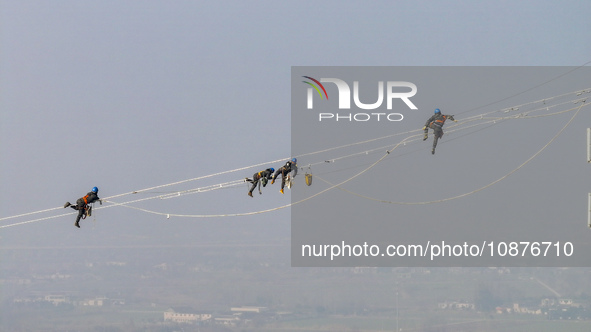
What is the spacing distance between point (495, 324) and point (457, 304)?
7.00 metres

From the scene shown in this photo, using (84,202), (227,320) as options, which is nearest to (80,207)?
(84,202)

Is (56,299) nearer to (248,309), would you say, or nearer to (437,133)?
(248,309)

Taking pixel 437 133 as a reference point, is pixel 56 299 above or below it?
below

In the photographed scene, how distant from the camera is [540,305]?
165 metres

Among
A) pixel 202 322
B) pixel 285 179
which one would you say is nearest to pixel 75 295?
pixel 202 322

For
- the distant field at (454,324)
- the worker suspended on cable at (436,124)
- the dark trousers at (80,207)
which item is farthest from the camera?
the distant field at (454,324)

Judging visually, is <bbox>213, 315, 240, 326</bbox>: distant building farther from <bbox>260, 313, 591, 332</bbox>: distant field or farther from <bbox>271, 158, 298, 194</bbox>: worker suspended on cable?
<bbox>271, 158, 298, 194</bbox>: worker suspended on cable

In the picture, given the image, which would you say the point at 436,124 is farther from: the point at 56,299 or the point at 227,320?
the point at 56,299

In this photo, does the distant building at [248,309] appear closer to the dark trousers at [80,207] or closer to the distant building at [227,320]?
the distant building at [227,320]

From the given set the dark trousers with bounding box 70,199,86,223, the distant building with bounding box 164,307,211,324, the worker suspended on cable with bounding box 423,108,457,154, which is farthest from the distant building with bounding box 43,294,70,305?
the worker suspended on cable with bounding box 423,108,457,154

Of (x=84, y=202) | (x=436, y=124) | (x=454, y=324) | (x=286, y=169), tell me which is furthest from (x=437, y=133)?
(x=454, y=324)

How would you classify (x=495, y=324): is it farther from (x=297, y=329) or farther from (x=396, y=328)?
(x=297, y=329)

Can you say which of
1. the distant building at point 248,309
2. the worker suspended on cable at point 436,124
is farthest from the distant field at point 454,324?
the worker suspended on cable at point 436,124

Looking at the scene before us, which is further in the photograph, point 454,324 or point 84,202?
point 454,324
